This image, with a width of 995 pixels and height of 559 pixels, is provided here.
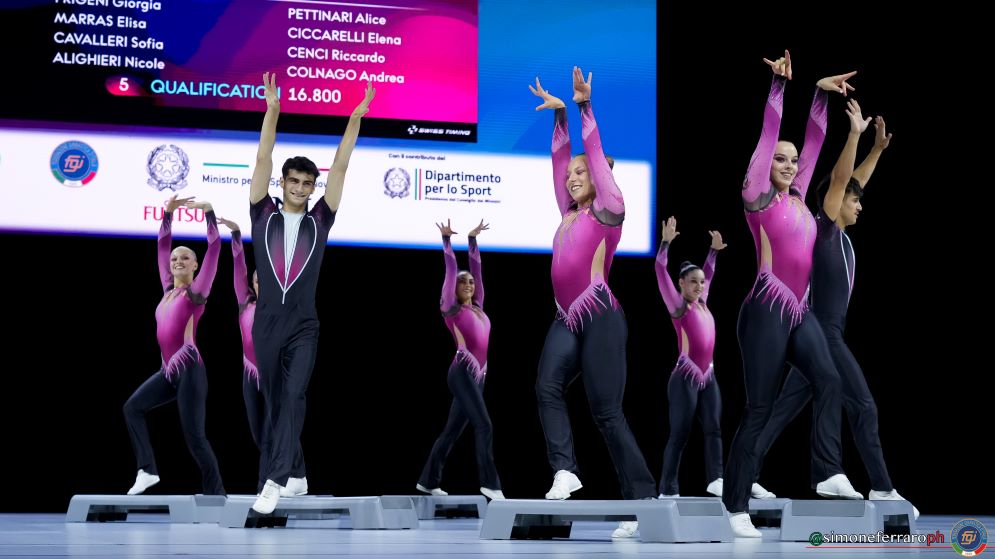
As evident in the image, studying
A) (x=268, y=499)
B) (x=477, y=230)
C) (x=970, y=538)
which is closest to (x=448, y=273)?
(x=477, y=230)

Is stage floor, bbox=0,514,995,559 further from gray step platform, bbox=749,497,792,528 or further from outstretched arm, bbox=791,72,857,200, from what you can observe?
outstretched arm, bbox=791,72,857,200

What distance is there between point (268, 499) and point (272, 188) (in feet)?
10.9

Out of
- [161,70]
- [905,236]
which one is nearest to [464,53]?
[161,70]

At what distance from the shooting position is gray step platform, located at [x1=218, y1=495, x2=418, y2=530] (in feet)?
19.1

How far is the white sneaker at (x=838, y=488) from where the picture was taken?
522cm

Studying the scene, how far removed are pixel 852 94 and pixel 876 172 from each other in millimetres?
668

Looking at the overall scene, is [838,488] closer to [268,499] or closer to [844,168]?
[844,168]

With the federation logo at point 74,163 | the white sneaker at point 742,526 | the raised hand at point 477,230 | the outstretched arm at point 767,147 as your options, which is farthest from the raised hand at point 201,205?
the white sneaker at point 742,526

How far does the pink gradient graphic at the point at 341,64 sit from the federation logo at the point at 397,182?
1.29 ft

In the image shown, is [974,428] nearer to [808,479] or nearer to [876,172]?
[808,479]

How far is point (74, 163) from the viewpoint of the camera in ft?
26.6

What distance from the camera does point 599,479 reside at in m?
9.40

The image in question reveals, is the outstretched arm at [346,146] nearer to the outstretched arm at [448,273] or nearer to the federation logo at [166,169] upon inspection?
the outstretched arm at [448,273]

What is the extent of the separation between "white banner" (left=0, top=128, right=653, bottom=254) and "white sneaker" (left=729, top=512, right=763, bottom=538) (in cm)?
372
